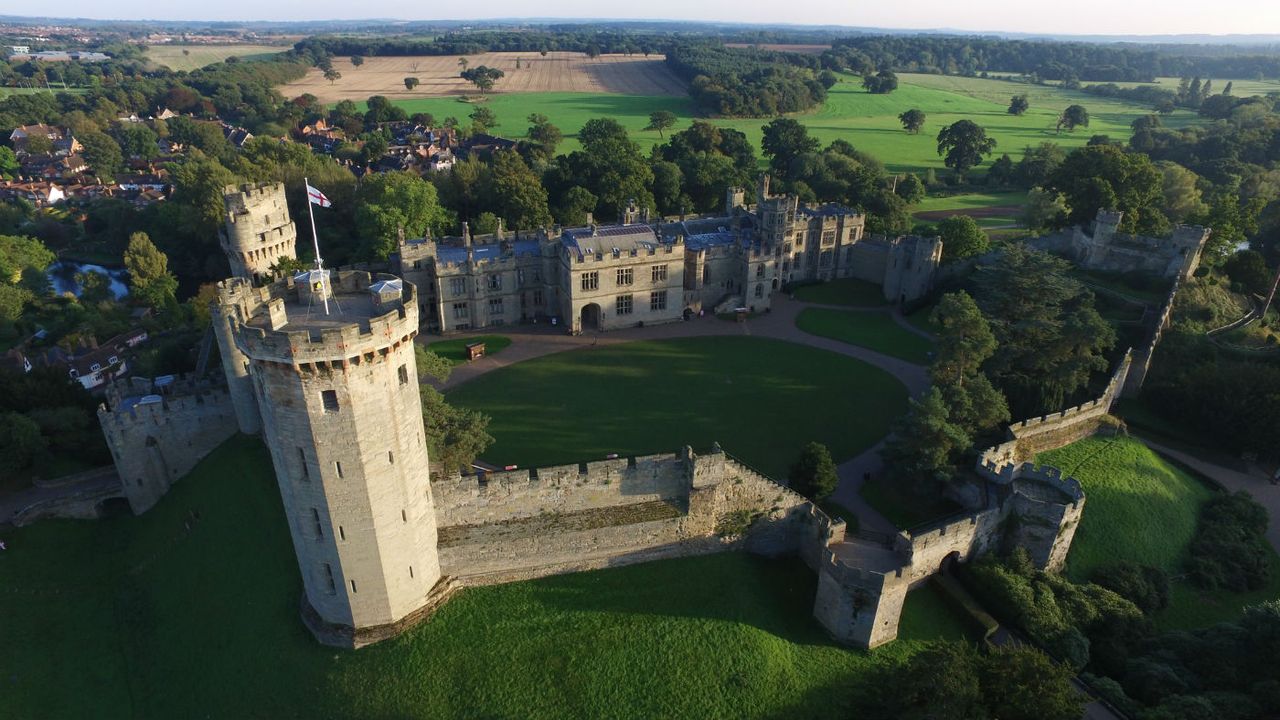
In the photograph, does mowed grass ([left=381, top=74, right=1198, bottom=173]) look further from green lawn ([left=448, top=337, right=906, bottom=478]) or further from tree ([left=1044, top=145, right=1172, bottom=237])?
green lawn ([left=448, top=337, right=906, bottom=478])

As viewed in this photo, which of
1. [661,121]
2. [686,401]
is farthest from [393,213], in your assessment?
[661,121]

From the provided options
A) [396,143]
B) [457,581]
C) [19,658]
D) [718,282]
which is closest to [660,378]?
[718,282]

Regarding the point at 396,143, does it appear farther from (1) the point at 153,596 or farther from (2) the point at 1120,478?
(2) the point at 1120,478

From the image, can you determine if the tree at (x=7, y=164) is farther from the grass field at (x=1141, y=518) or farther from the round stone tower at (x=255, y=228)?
the grass field at (x=1141, y=518)

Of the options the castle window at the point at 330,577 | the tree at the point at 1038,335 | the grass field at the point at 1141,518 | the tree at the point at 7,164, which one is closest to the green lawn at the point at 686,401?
the tree at the point at 1038,335

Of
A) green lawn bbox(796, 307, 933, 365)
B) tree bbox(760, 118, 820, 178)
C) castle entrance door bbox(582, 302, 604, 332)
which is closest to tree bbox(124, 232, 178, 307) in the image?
castle entrance door bbox(582, 302, 604, 332)

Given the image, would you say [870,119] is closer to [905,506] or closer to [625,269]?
[625,269]
